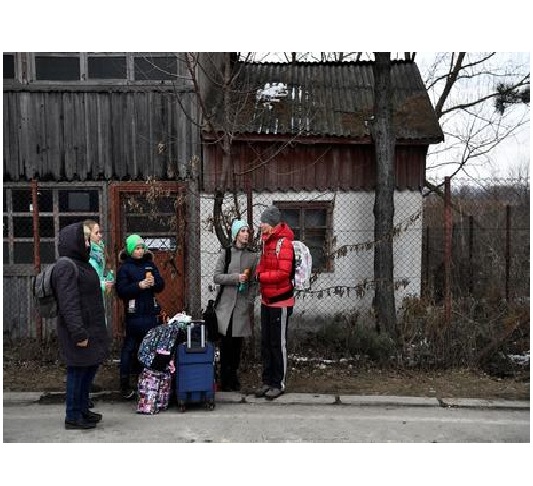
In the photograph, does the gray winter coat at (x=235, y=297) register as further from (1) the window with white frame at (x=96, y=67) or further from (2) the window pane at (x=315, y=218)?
(1) the window with white frame at (x=96, y=67)

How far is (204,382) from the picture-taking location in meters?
5.46

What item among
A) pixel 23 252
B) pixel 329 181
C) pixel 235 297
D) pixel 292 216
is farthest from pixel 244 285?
pixel 23 252

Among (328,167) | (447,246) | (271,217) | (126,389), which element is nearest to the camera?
(271,217)

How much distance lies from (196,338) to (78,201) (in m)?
4.11

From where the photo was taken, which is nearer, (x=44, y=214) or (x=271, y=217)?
(x=271, y=217)

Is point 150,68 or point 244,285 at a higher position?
point 150,68

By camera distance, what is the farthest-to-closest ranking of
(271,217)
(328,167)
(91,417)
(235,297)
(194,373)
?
(328,167) < (235,297) < (271,217) < (194,373) < (91,417)

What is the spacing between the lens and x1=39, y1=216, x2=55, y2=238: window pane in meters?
8.78

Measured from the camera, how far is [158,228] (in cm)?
877

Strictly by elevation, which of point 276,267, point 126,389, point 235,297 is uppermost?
point 276,267

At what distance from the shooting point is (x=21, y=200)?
8.78 m

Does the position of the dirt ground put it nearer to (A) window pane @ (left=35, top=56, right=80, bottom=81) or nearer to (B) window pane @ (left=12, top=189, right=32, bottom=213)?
(B) window pane @ (left=12, top=189, right=32, bottom=213)

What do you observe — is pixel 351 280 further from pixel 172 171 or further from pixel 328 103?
pixel 172 171

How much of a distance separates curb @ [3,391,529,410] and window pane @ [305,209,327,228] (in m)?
3.70
